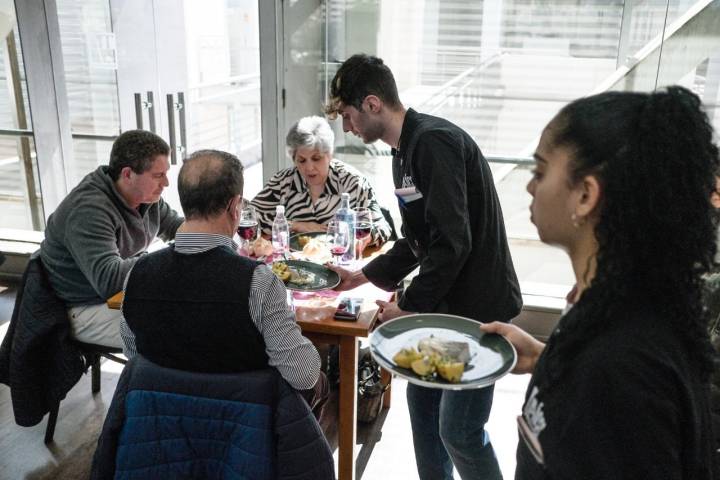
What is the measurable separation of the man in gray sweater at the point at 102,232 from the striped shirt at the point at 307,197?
68 cm

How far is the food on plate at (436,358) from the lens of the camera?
1.40 meters

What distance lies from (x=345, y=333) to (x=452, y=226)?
0.56 metres

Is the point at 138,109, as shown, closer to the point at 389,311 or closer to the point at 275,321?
the point at 389,311

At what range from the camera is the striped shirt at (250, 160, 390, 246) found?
3156 millimetres

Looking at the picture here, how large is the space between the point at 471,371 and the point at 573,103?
0.74m

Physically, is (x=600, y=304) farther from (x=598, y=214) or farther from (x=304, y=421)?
(x=304, y=421)

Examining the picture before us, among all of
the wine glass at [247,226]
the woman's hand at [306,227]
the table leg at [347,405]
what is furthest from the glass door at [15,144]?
the table leg at [347,405]

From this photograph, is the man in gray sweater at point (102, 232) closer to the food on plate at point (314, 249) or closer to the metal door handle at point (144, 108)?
the food on plate at point (314, 249)

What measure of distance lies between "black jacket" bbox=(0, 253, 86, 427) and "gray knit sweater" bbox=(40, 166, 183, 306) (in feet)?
0.21

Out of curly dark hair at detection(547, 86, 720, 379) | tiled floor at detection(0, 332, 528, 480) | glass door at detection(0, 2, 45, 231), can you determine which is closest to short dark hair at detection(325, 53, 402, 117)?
curly dark hair at detection(547, 86, 720, 379)

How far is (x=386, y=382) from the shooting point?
116 inches

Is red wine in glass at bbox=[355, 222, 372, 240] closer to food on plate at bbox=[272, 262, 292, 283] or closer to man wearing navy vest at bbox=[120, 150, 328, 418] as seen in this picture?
food on plate at bbox=[272, 262, 292, 283]

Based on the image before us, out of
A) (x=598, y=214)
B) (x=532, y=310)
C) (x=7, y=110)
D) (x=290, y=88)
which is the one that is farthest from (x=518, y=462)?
(x=7, y=110)

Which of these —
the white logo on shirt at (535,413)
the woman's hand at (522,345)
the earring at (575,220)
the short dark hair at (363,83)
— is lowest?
the woman's hand at (522,345)
